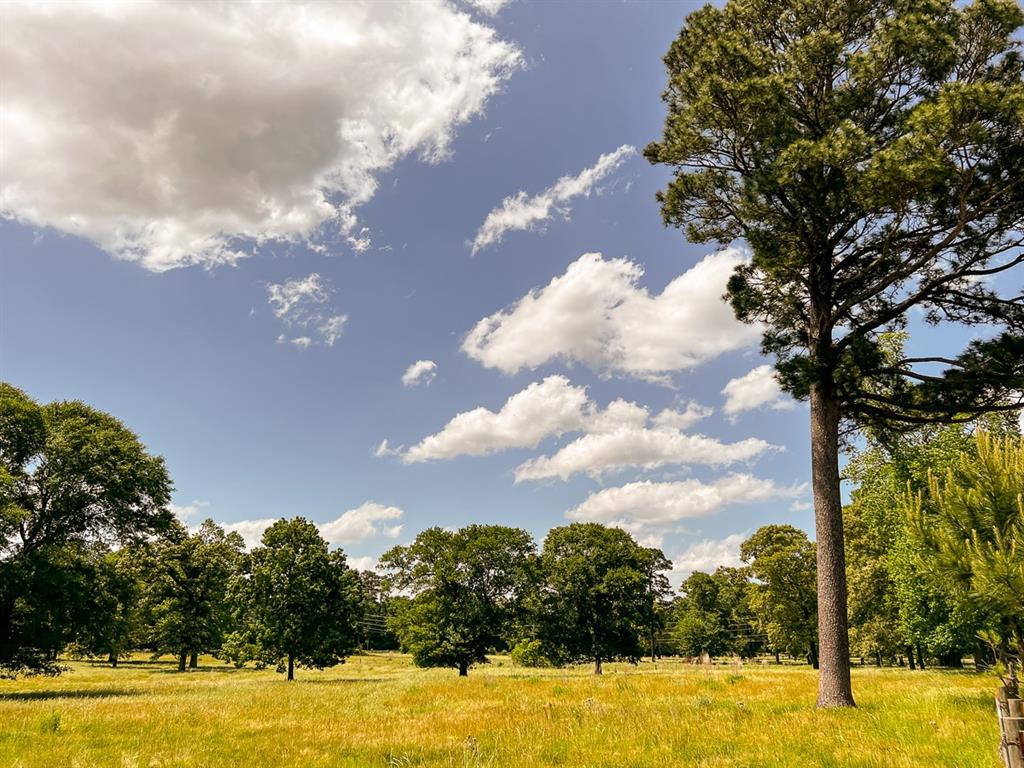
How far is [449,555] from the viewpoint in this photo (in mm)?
35969

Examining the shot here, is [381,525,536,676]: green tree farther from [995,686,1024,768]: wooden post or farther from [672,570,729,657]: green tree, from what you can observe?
[672,570,729,657]: green tree

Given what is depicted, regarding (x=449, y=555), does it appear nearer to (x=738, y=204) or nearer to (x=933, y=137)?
(x=738, y=204)

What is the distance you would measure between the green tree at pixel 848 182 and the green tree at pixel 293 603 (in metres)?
27.8

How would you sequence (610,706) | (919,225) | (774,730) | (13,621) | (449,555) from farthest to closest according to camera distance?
(449,555) < (13,621) < (610,706) < (919,225) < (774,730)

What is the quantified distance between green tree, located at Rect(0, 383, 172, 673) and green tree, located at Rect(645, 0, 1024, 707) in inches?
1112

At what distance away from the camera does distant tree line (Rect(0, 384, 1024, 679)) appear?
35.6 feet

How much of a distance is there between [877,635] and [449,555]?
111 ft

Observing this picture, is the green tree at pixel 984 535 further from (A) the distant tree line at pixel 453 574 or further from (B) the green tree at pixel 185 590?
(B) the green tree at pixel 185 590

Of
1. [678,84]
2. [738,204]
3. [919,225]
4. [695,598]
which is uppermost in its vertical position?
[678,84]

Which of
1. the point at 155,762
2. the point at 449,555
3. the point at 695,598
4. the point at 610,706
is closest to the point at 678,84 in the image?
the point at 610,706

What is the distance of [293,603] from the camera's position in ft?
106

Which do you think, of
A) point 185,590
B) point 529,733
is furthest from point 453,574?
point 185,590

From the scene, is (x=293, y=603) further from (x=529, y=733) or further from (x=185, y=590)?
(x=529, y=733)

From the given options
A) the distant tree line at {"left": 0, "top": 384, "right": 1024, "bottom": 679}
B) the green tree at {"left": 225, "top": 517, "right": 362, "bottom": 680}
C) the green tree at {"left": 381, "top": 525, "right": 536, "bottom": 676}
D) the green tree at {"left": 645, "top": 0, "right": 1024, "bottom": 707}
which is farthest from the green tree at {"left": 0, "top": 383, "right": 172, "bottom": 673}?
the green tree at {"left": 645, "top": 0, "right": 1024, "bottom": 707}
